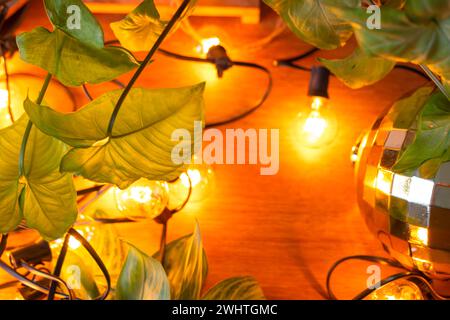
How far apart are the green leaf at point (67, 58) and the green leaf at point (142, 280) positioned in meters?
0.18

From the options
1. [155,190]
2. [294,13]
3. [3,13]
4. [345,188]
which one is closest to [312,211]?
[345,188]

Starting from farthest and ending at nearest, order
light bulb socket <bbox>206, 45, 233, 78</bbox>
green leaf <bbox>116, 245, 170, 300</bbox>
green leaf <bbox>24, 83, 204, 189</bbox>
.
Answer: light bulb socket <bbox>206, 45, 233, 78</bbox> → green leaf <bbox>116, 245, 170, 300</bbox> → green leaf <bbox>24, 83, 204, 189</bbox>

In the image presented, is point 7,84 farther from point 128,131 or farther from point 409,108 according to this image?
point 409,108

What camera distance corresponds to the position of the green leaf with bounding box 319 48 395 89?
0.44m

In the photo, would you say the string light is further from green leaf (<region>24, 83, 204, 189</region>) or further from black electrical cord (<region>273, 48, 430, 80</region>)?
green leaf (<region>24, 83, 204, 189</region>)

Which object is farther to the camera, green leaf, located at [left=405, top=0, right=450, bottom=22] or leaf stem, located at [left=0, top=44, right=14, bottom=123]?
leaf stem, located at [left=0, top=44, right=14, bottom=123]

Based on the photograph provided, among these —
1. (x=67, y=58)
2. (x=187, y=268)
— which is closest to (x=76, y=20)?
(x=67, y=58)

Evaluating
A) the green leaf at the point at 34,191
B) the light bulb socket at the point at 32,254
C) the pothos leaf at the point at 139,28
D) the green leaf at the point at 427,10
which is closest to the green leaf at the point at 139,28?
the pothos leaf at the point at 139,28

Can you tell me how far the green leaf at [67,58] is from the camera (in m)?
0.37

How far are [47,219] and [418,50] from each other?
0.29 m

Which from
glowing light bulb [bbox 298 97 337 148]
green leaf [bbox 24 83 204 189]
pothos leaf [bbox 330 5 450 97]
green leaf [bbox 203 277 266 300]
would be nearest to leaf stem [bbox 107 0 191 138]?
green leaf [bbox 24 83 204 189]

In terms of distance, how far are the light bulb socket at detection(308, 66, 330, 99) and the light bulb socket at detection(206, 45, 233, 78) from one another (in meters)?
0.11
